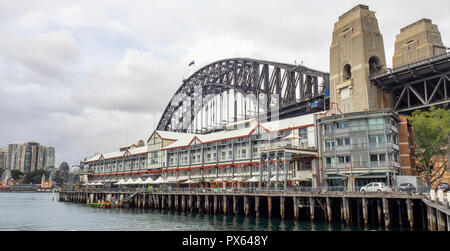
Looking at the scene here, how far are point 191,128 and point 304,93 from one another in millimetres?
75083

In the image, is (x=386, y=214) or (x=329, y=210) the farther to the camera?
(x=329, y=210)

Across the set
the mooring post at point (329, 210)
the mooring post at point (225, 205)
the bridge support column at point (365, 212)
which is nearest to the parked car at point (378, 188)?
the bridge support column at point (365, 212)

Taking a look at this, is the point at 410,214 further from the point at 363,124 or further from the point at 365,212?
the point at 363,124

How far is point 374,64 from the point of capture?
79.7 m

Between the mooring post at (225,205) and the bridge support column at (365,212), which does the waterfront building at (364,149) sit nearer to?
the bridge support column at (365,212)

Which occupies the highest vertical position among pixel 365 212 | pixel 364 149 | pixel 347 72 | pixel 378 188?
pixel 347 72

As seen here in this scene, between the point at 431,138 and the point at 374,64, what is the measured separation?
19.6 meters

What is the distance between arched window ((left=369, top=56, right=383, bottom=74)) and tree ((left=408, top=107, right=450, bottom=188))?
41.7ft

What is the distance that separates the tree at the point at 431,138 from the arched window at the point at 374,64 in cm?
1271

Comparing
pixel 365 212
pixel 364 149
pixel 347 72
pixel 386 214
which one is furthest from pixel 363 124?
pixel 347 72

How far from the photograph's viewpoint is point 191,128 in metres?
171

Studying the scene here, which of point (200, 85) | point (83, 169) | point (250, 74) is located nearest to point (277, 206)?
point (250, 74)

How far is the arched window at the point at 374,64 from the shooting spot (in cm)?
7919

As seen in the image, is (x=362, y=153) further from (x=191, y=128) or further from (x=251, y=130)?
(x=191, y=128)
